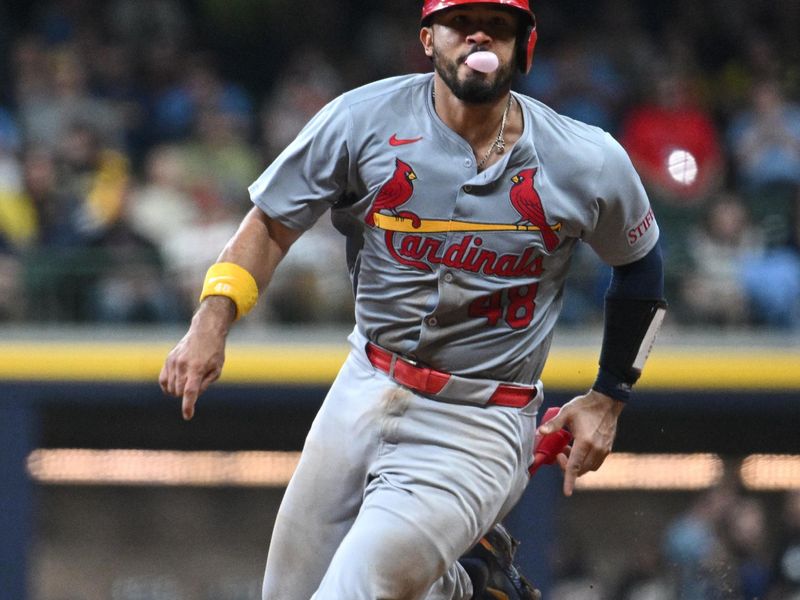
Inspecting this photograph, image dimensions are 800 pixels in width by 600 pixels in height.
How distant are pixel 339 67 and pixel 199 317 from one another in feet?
23.0

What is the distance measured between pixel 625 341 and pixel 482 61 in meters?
0.94

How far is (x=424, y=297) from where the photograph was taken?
3928mm

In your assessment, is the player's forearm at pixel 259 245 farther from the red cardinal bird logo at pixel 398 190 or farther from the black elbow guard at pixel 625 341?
the black elbow guard at pixel 625 341

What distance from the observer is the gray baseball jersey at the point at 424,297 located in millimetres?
3844

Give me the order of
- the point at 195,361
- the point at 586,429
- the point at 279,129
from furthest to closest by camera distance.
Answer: the point at 279,129 < the point at 586,429 < the point at 195,361

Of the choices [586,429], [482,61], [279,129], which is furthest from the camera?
[279,129]

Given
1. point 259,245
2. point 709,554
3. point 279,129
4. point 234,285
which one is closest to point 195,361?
point 234,285

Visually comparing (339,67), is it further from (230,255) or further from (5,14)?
(230,255)

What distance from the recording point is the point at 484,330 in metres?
3.96

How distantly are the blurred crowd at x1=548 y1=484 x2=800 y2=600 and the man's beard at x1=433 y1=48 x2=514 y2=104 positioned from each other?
5.22 m

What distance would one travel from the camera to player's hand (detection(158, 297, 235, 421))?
3.62 m

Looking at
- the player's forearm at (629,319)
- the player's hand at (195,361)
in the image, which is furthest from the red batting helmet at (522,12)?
the player's hand at (195,361)

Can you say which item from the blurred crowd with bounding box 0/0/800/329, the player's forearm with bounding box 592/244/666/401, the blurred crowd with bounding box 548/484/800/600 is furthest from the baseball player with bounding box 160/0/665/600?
the blurred crowd with bounding box 548/484/800/600

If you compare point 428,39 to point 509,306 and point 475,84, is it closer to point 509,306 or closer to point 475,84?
point 475,84
